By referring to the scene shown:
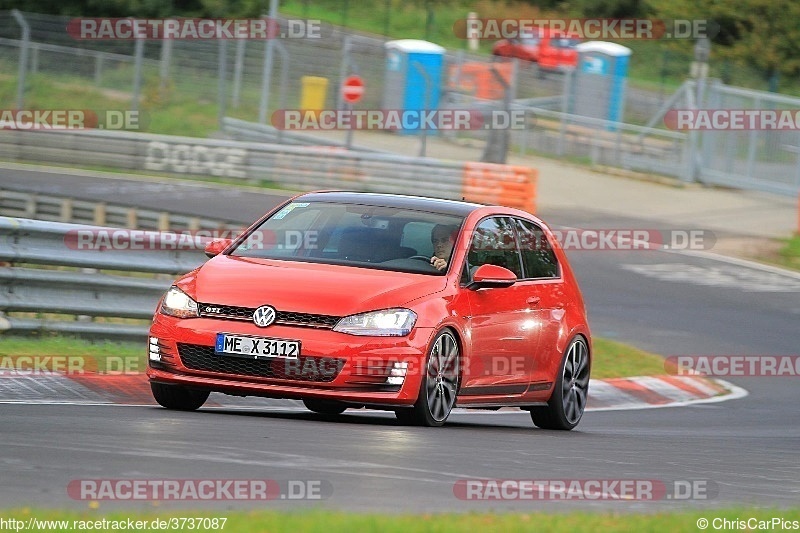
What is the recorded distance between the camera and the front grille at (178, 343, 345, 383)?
9758 millimetres

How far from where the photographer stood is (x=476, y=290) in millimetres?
10797

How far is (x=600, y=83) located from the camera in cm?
4066

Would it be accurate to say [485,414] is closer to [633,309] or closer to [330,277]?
[330,277]

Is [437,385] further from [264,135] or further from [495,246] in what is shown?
[264,135]

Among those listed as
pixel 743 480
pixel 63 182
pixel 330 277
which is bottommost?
pixel 63 182

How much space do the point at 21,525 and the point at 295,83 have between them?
33.4 m

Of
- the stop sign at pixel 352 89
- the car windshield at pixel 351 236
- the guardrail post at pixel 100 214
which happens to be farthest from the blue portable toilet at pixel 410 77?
the car windshield at pixel 351 236

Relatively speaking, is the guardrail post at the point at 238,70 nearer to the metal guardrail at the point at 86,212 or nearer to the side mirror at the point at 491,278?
the metal guardrail at the point at 86,212

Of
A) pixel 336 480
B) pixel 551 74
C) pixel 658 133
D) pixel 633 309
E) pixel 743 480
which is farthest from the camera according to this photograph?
pixel 551 74

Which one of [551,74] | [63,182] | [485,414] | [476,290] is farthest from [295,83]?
[476,290]

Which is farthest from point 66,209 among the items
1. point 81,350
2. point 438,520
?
point 438,520

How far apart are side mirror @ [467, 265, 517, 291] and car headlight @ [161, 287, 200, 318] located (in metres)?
1.82

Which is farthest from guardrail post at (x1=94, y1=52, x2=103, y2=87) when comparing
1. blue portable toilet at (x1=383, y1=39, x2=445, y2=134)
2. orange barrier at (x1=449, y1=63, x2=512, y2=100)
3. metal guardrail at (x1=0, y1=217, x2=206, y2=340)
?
metal guardrail at (x1=0, y1=217, x2=206, y2=340)

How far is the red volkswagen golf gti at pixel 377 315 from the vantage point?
9797 millimetres
